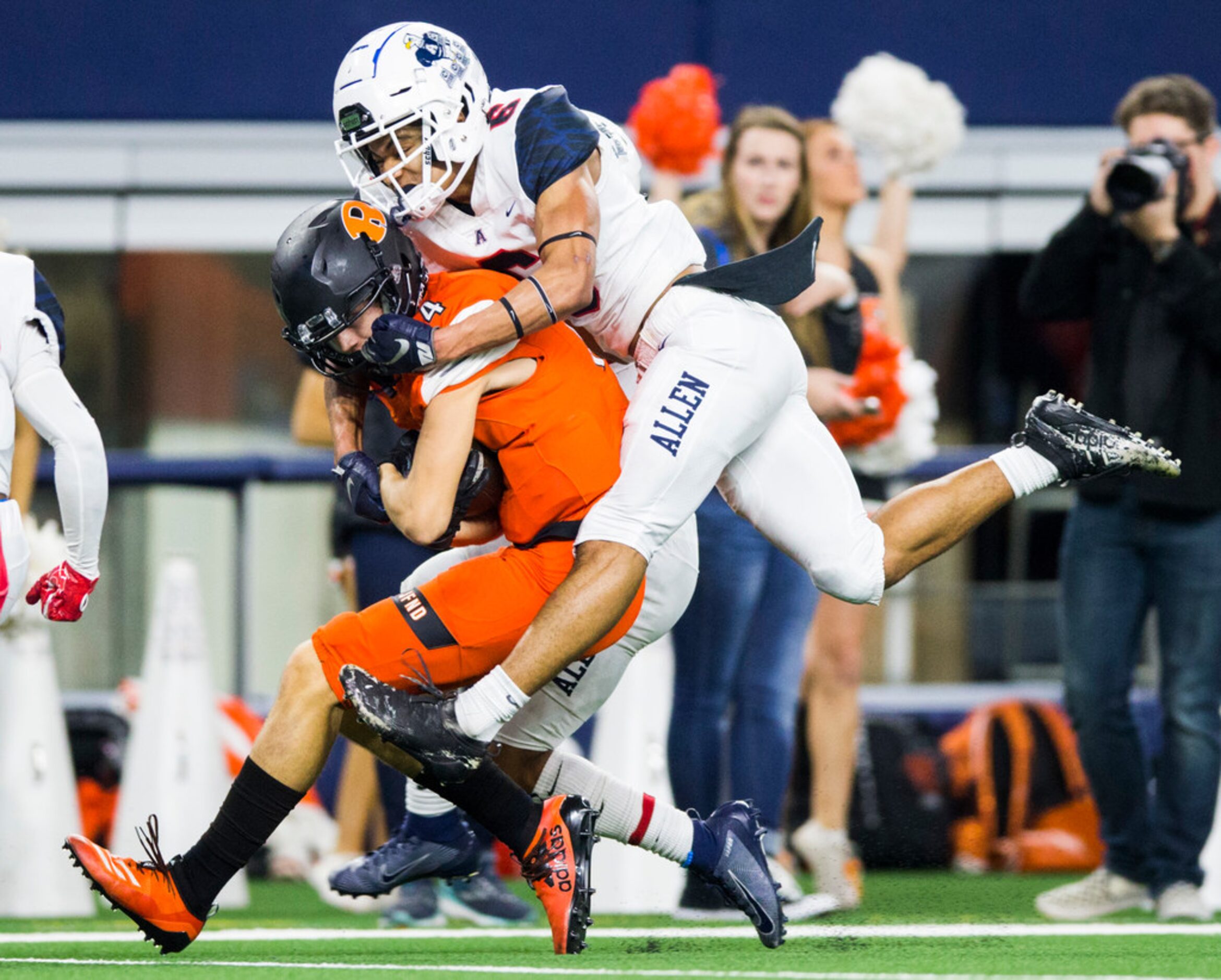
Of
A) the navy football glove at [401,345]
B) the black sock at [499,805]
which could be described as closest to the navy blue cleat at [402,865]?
the black sock at [499,805]

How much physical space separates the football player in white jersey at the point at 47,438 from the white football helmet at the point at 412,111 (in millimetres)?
757

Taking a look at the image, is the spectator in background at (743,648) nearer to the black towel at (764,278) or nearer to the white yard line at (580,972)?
the black towel at (764,278)

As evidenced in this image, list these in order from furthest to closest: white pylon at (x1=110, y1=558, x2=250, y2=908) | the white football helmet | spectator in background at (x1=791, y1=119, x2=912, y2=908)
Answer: white pylon at (x1=110, y1=558, x2=250, y2=908) → spectator in background at (x1=791, y1=119, x2=912, y2=908) → the white football helmet

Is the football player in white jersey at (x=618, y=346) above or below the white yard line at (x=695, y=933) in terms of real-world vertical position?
above

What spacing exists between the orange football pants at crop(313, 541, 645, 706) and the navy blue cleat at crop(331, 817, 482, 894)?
20.0 inches

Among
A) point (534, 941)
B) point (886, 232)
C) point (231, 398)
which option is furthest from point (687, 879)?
point (231, 398)

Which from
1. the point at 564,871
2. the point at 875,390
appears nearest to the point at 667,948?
the point at 564,871

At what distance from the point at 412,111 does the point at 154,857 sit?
1609 mm

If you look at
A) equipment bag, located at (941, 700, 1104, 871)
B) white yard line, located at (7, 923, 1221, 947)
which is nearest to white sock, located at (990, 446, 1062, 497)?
white yard line, located at (7, 923, 1221, 947)

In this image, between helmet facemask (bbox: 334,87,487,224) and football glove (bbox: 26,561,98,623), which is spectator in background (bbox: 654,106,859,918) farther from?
football glove (bbox: 26,561,98,623)

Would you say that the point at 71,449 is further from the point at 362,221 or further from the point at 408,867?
the point at 408,867

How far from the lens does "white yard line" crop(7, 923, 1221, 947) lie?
15.6 feet

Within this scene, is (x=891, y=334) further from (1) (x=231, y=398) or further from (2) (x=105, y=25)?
(2) (x=105, y=25)

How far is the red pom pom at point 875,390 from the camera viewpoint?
18.9 feet
